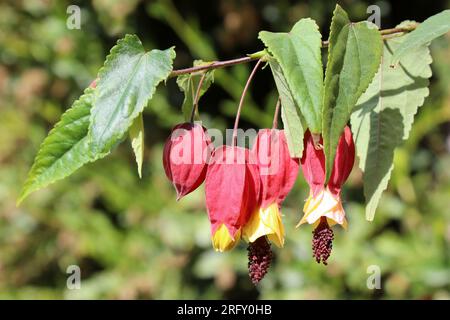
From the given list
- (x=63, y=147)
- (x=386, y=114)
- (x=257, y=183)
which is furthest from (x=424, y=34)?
(x=63, y=147)

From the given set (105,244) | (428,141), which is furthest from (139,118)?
(428,141)

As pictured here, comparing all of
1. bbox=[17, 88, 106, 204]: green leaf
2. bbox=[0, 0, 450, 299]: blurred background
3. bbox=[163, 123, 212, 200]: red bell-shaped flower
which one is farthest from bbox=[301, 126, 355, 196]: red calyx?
bbox=[0, 0, 450, 299]: blurred background

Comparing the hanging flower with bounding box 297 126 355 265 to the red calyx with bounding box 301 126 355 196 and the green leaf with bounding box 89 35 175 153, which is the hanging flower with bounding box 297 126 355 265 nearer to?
the red calyx with bounding box 301 126 355 196

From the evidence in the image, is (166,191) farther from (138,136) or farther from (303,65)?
(303,65)

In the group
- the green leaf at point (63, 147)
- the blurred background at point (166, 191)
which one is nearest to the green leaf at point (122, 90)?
the green leaf at point (63, 147)

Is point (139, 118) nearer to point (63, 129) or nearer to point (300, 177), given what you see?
point (63, 129)
